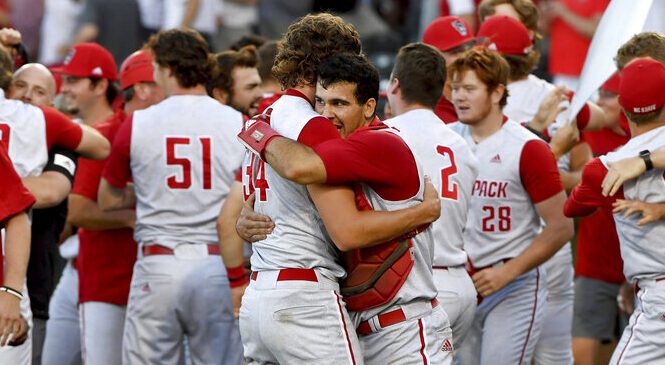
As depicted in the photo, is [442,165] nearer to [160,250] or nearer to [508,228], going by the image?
[508,228]

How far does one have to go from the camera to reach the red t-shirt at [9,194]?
5.14 meters

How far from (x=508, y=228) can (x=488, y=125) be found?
1.99 ft

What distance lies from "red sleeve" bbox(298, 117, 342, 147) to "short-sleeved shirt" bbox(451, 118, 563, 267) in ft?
6.58

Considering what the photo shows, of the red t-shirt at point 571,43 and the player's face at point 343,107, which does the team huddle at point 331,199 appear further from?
the red t-shirt at point 571,43

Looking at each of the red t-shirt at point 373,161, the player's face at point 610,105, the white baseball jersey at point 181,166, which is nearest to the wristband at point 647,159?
the red t-shirt at point 373,161

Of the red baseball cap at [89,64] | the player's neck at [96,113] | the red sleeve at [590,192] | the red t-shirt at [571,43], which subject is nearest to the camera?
the red sleeve at [590,192]

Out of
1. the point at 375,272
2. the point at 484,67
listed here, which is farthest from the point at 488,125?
the point at 375,272

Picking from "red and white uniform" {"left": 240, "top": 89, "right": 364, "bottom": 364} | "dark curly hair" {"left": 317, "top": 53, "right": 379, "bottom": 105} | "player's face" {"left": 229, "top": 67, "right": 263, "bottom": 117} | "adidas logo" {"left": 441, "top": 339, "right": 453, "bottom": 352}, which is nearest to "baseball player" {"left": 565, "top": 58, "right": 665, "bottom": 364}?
"adidas logo" {"left": 441, "top": 339, "right": 453, "bottom": 352}

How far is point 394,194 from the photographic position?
4.82 m

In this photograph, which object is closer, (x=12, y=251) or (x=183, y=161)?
(x=12, y=251)

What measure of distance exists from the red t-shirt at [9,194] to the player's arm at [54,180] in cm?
79

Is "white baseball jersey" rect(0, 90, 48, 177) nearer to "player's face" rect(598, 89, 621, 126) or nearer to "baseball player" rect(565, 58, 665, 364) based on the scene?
"baseball player" rect(565, 58, 665, 364)

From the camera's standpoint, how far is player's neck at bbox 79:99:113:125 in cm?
798

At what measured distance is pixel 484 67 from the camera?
6617mm
